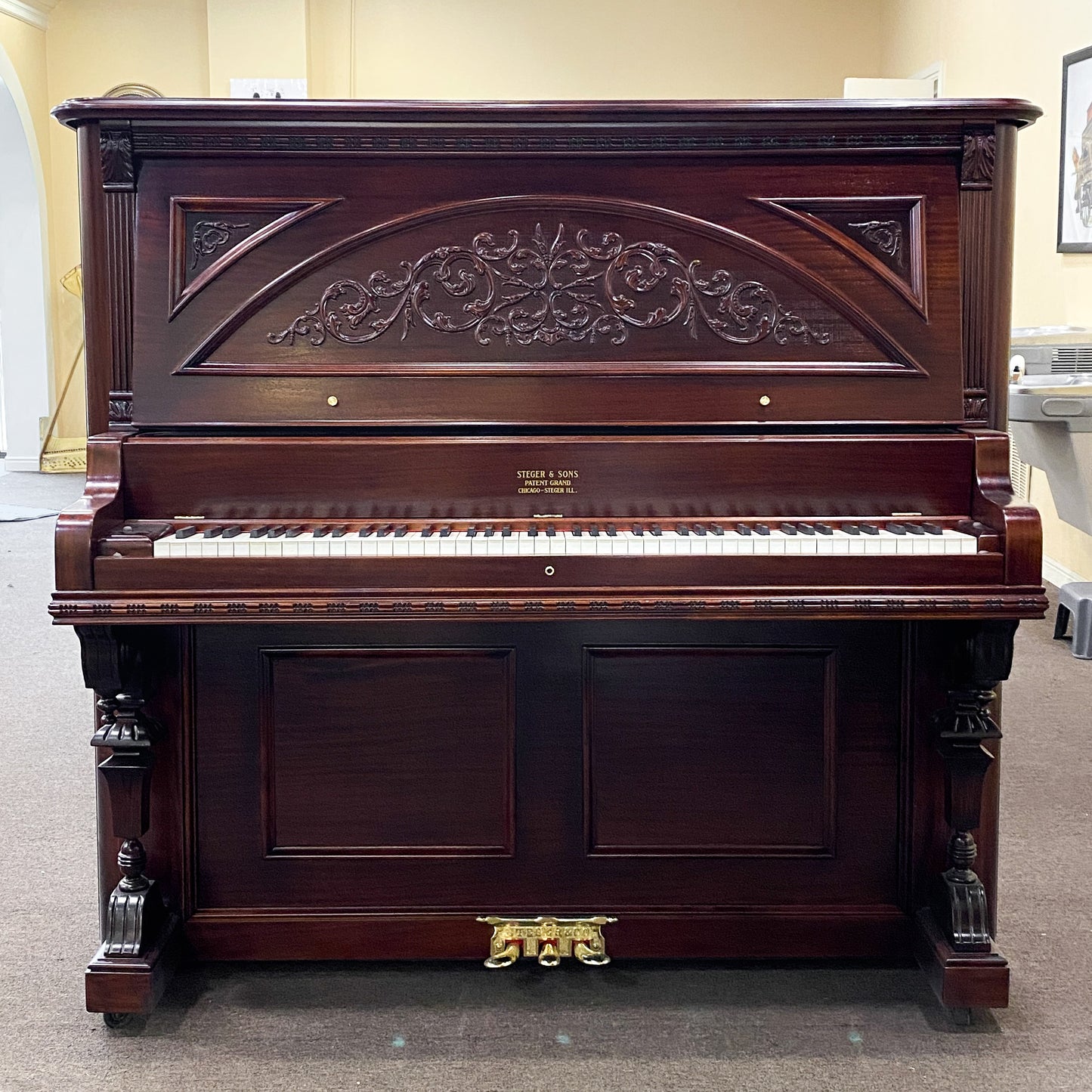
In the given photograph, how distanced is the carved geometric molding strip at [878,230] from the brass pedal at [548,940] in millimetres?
1194

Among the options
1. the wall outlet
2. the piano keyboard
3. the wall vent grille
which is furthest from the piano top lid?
the wall outlet

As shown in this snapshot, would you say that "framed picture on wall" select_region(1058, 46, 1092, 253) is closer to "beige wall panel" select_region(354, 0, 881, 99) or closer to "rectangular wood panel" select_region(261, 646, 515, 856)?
"beige wall panel" select_region(354, 0, 881, 99)

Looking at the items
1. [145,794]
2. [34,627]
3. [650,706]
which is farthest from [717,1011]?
[34,627]

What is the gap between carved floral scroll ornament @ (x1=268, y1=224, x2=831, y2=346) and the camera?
2.12 meters

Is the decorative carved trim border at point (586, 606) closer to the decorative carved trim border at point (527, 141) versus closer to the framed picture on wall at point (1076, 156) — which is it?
the decorative carved trim border at point (527, 141)

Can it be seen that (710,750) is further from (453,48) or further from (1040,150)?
(453,48)

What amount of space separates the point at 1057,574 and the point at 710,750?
4.28 meters

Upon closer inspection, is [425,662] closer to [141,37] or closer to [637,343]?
[637,343]

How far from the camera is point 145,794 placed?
2.08 metres

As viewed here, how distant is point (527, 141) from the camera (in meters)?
2.08

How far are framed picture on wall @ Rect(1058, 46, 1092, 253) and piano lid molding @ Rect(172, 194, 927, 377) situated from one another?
4.14 metres

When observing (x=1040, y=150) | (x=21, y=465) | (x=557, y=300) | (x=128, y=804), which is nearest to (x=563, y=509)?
(x=557, y=300)

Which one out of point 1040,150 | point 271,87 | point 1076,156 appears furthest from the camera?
point 271,87

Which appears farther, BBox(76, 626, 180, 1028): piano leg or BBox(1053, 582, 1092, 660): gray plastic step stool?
BBox(1053, 582, 1092, 660): gray plastic step stool
